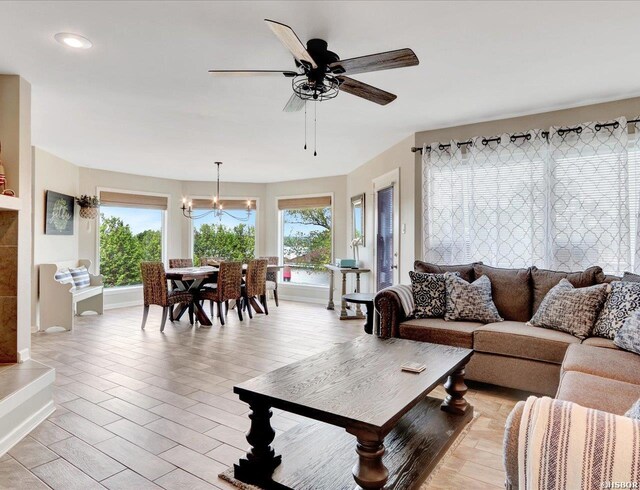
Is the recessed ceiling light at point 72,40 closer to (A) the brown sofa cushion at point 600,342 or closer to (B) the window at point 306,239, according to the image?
(A) the brown sofa cushion at point 600,342

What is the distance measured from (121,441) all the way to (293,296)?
5.75m

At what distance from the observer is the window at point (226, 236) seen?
26.8ft

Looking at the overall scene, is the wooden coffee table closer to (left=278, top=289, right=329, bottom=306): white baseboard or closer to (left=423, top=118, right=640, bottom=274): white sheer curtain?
(left=423, top=118, right=640, bottom=274): white sheer curtain

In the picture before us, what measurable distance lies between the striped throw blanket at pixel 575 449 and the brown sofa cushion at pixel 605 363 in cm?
159

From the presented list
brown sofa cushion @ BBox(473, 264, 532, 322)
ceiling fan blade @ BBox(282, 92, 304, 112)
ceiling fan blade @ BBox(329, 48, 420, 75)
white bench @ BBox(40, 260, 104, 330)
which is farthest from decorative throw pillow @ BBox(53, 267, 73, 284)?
brown sofa cushion @ BBox(473, 264, 532, 322)

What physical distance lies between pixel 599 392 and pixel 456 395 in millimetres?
923

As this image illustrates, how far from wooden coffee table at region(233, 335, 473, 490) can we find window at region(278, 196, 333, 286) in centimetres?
520

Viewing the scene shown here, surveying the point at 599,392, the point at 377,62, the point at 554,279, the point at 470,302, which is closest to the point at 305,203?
the point at 470,302

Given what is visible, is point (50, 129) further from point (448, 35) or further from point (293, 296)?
point (293, 296)

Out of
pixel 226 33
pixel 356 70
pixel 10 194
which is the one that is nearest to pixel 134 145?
pixel 10 194

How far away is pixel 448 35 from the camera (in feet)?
8.02

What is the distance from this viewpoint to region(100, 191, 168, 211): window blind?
22.6 feet

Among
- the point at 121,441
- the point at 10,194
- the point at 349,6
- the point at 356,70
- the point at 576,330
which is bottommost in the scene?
the point at 121,441

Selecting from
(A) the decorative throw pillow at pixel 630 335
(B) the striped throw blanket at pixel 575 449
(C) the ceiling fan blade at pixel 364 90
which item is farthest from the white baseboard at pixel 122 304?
(B) the striped throw blanket at pixel 575 449
